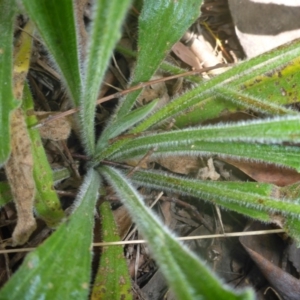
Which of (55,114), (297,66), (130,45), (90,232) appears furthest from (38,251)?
(297,66)

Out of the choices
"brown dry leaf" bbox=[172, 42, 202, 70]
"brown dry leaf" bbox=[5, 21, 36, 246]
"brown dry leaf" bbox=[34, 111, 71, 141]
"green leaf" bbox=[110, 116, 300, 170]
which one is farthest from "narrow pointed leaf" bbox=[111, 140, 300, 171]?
"brown dry leaf" bbox=[172, 42, 202, 70]

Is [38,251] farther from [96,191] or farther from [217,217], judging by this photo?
[217,217]

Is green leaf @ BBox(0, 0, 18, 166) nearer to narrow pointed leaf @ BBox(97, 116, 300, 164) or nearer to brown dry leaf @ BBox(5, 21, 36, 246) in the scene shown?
brown dry leaf @ BBox(5, 21, 36, 246)

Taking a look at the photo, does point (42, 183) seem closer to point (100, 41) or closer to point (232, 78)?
point (100, 41)

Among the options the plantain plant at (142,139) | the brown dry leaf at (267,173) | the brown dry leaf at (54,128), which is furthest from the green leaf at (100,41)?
the brown dry leaf at (267,173)

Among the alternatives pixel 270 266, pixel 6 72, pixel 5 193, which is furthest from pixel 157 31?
pixel 270 266

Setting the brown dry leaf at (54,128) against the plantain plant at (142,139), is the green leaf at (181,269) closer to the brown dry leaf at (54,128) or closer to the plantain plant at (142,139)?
the plantain plant at (142,139)
